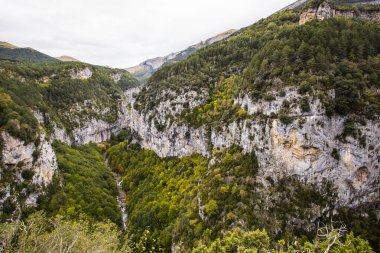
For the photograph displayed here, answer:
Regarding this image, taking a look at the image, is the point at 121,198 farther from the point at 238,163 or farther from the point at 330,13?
the point at 330,13

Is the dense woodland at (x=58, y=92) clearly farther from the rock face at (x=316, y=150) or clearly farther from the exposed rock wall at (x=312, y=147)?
the rock face at (x=316, y=150)

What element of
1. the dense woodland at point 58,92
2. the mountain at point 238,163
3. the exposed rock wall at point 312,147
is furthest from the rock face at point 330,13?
the dense woodland at point 58,92

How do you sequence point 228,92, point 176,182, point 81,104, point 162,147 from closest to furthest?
point 176,182, point 228,92, point 162,147, point 81,104

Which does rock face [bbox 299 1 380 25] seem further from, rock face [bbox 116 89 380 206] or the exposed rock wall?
rock face [bbox 116 89 380 206]

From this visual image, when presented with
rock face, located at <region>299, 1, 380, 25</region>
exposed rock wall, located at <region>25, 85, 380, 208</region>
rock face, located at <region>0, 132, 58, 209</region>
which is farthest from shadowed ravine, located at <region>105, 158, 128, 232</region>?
rock face, located at <region>299, 1, 380, 25</region>

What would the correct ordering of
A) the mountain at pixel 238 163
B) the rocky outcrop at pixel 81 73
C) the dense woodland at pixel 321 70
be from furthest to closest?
the rocky outcrop at pixel 81 73, the dense woodland at pixel 321 70, the mountain at pixel 238 163

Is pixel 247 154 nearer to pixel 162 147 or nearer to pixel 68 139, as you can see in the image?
pixel 162 147

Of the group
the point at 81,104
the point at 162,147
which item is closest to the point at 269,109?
the point at 162,147
